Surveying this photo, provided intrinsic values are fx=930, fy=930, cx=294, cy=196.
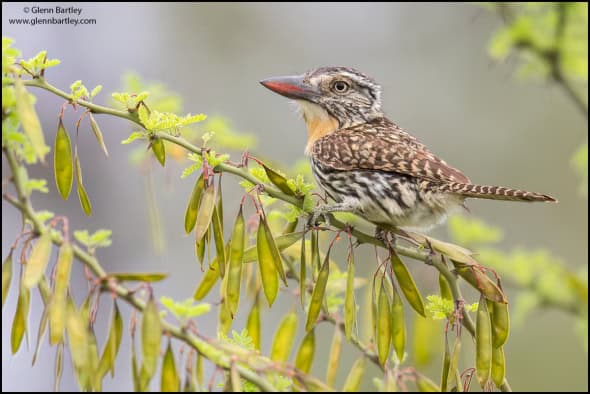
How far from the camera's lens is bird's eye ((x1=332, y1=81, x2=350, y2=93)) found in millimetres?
4258

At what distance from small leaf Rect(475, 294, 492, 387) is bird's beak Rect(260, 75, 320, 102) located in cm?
179

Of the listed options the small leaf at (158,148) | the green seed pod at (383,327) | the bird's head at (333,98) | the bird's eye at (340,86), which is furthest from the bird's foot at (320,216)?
the bird's eye at (340,86)

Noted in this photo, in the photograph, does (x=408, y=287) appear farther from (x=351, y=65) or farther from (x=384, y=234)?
(x=351, y=65)

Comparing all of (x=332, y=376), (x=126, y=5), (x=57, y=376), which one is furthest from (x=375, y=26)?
(x=57, y=376)

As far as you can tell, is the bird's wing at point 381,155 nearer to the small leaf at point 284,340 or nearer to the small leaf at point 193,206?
the small leaf at point 284,340

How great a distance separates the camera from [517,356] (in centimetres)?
854

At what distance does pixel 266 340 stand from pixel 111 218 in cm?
180

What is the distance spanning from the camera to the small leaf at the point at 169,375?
1.88 metres

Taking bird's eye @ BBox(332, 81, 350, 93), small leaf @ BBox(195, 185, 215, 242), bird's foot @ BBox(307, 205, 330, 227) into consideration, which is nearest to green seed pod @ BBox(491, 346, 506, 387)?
bird's foot @ BBox(307, 205, 330, 227)

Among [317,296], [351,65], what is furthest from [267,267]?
[351,65]

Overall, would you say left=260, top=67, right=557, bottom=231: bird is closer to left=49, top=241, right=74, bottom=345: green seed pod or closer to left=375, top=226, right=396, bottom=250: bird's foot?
left=375, top=226, right=396, bottom=250: bird's foot

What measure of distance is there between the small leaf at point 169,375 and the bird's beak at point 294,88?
1991 mm

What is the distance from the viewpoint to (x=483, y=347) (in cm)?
215

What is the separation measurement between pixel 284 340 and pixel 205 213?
72 cm
